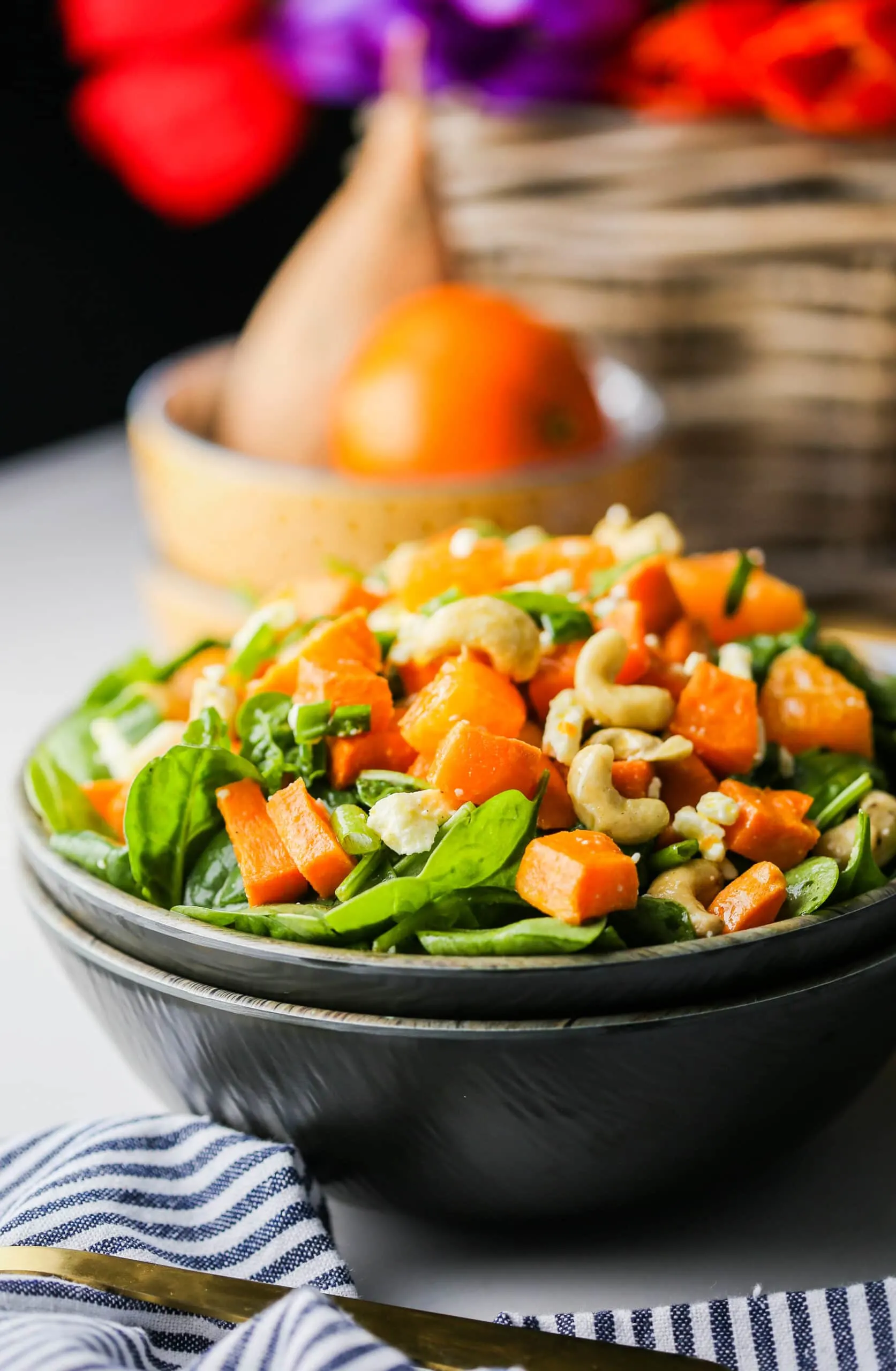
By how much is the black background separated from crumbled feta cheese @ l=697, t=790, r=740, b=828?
7.49 ft

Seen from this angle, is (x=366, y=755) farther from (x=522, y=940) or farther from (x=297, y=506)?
(x=297, y=506)

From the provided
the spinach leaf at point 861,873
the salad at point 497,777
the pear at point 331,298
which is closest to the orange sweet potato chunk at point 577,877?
the salad at point 497,777

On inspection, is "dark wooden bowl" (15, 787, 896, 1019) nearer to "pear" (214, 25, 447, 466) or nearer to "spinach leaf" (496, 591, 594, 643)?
"spinach leaf" (496, 591, 594, 643)

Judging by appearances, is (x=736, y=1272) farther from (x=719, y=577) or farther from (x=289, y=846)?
(x=719, y=577)

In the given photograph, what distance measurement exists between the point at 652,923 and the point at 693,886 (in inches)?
1.8

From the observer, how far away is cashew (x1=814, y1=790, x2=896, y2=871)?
0.86m

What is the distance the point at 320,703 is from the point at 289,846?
→ 9cm

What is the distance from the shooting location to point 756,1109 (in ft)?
2.64

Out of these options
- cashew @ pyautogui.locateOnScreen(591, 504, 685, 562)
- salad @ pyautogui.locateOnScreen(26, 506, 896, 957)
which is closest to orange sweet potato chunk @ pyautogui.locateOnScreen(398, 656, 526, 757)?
salad @ pyautogui.locateOnScreen(26, 506, 896, 957)

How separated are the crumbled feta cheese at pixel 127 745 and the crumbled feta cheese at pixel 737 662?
1.11 ft

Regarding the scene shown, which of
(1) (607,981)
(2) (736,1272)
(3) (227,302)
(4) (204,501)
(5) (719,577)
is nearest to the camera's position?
(1) (607,981)

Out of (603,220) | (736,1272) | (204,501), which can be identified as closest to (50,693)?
(204,501)

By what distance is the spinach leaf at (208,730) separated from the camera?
926 mm

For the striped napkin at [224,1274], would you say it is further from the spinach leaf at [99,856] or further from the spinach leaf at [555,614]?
the spinach leaf at [555,614]
